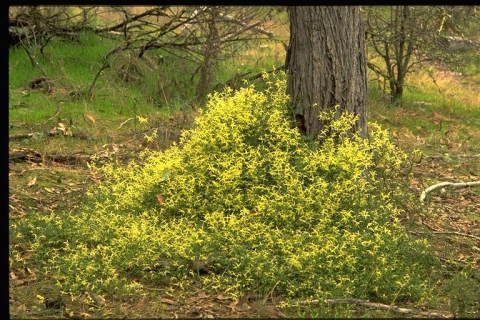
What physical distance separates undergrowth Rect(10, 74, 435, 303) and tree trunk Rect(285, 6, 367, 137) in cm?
18

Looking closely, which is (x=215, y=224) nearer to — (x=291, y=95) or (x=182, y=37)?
(x=291, y=95)

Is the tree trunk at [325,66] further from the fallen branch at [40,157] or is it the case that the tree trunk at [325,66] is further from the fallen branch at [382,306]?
the fallen branch at [40,157]

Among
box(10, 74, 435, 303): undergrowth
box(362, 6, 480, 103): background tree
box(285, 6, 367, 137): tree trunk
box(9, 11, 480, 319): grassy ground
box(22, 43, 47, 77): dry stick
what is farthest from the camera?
box(362, 6, 480, 103): background tree

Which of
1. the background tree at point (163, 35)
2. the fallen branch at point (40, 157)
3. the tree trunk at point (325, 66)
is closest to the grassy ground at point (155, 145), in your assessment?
the fallen branch at point (40, 157)

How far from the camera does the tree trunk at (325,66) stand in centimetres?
661

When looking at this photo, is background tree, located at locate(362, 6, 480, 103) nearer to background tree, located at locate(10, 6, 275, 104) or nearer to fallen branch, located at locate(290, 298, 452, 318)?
background tree, located at locate(10, 6, 275, 104)

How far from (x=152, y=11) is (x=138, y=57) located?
2.49 ft

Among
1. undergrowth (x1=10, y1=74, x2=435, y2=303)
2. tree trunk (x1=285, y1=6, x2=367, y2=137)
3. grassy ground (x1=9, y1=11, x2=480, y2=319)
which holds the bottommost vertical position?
grassy ground (x1=9, y1=11, x2=480, y2=319)

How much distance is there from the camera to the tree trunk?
661 centimetres

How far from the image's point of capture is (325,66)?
21.7 feet

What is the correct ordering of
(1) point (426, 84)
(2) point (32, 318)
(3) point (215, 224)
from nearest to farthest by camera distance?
1. (2) point (32, 318)
2. (3) point (215, 224)
3. (1) point (426, 84)

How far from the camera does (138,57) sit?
444 inches

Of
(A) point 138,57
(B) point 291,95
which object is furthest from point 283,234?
(A) point 138,57

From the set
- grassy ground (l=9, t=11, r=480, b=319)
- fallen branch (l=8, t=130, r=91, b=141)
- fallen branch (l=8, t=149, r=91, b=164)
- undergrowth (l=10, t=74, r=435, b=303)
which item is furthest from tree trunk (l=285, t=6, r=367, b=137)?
fallen branch (l=8, t=130, r=91, b=141)
